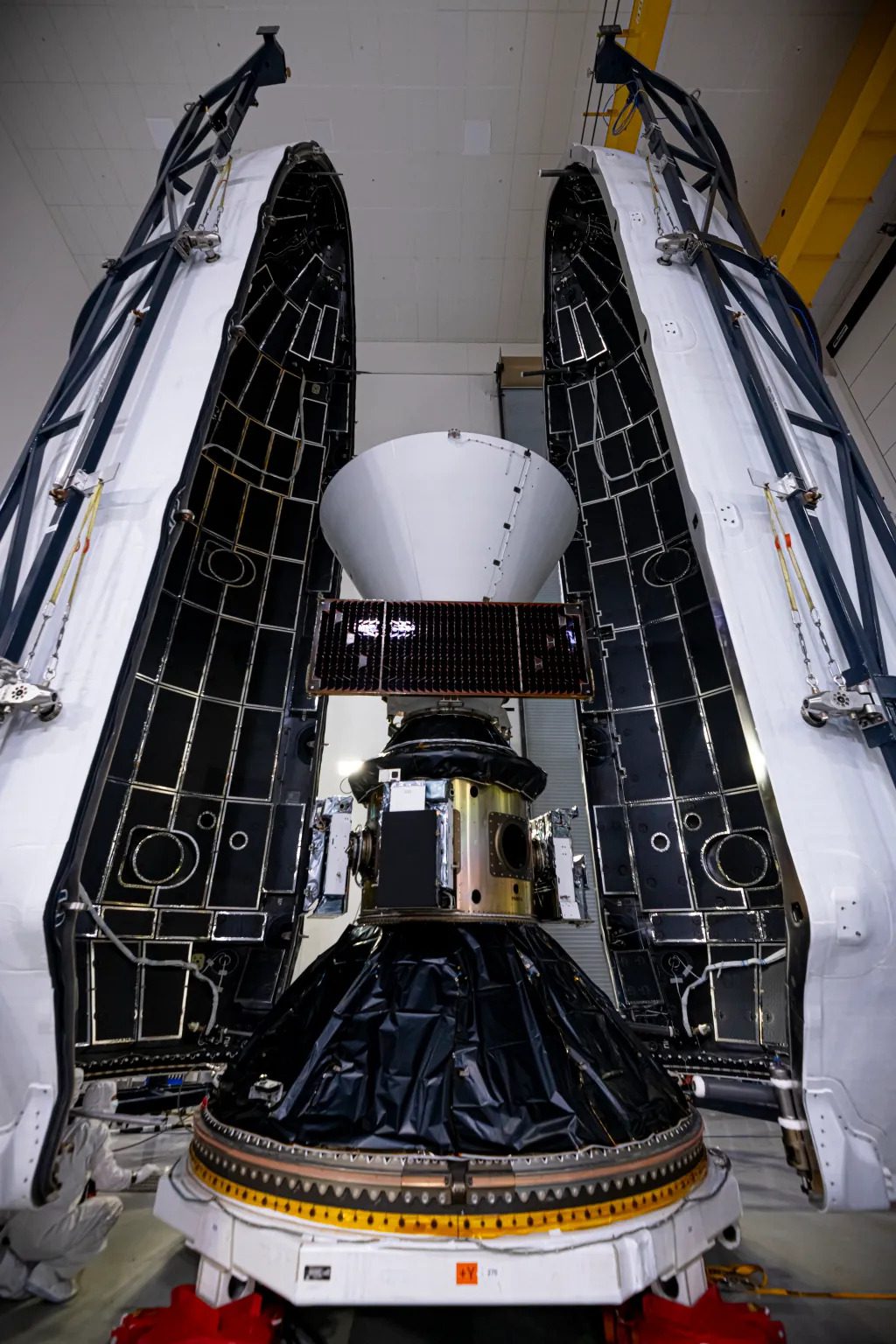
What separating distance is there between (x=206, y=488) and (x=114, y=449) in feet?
6.64

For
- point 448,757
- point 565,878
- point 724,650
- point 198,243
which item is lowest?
point 565,878

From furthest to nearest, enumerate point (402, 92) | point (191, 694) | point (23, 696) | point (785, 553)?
point (402, 92)
point (191, 694)
point (785, 553)
point (23, 696)

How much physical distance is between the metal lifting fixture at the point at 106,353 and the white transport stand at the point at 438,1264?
1816mm

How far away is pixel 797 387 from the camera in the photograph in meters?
3.42

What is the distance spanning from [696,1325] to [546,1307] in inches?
29.7

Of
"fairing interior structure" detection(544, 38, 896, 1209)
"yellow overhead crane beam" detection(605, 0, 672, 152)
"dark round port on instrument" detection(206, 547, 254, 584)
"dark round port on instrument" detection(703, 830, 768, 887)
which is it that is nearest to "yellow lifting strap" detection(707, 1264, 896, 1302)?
"fairing interior structure" detection(544, 38, 896, 1209)

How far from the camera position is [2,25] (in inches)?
241

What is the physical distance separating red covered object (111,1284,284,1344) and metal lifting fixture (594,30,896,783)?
2.60 metres

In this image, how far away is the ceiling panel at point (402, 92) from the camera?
20.1ft

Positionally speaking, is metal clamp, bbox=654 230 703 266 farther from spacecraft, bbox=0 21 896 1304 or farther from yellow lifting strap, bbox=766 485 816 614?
yellow lifting strap, bbox=766 485 816 614

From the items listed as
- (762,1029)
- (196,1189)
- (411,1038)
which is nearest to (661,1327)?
(411,1038)

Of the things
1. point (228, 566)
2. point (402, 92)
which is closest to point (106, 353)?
point (228, 566)

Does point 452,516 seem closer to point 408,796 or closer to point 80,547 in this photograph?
point 408,796

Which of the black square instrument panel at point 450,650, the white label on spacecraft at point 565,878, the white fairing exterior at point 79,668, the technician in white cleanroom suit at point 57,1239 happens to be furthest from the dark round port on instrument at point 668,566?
the technician in white cleanroom suit at point 57,1239
